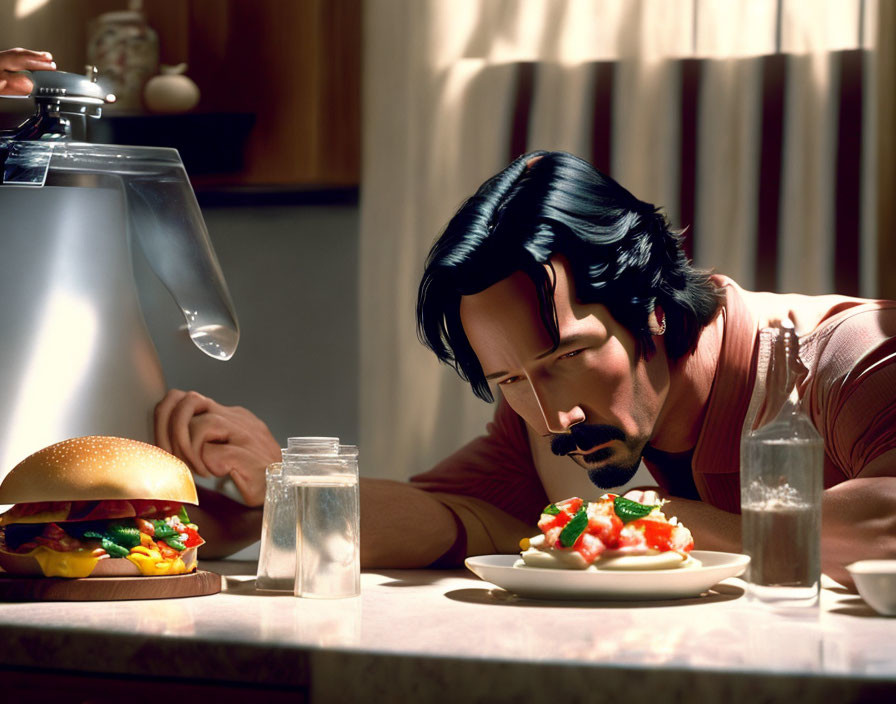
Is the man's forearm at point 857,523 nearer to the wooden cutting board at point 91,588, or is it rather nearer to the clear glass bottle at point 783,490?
the clear glass bottle at point 783,490

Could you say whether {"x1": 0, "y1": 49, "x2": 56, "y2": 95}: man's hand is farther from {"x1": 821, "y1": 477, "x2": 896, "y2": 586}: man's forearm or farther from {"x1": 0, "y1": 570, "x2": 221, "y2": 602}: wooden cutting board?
{"x1": 821, "y1": 477, "x2": 896, "y2": 586}: man's forearm

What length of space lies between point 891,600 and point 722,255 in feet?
4.22

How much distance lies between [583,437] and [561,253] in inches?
8.8

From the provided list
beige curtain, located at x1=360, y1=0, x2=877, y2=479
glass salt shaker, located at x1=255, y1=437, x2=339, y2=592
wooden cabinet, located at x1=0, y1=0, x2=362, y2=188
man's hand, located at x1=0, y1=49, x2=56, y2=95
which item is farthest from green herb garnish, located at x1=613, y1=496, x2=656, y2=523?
wooden cabinet, located at x1=0, y1=0, x2=362, y2=188

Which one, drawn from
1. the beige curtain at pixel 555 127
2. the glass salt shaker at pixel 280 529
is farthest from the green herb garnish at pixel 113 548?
the beige curtain at pixel 555 127

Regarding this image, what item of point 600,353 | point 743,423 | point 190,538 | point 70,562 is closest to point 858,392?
point 743,423

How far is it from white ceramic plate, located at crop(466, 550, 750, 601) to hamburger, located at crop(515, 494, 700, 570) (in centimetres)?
2

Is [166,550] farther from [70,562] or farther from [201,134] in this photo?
[201,134]

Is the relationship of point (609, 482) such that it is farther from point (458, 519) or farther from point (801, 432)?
point (801, 432)

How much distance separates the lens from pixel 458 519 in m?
1.54

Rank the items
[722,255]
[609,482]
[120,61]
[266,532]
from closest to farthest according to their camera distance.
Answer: [266,532], [609,482], [722,255], [120,61]

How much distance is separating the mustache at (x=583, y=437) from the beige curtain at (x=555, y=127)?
2.72 ft

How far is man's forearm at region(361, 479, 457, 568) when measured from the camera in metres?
→ 1.43

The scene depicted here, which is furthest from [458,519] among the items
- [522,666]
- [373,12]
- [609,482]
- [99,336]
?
[373,12]
